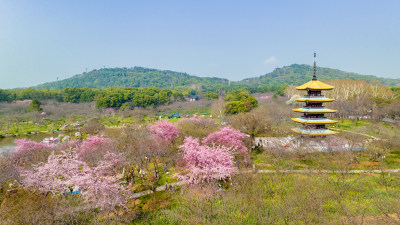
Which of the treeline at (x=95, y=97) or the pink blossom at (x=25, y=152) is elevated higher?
the treeline at (x=95, y=97)

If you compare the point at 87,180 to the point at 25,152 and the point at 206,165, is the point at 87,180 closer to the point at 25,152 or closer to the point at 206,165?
the point at 206,165

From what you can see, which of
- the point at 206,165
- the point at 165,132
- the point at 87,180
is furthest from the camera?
the point at 165,132

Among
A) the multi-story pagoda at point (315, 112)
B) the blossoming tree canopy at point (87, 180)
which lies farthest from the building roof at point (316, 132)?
the blossoming tree canopy at point (87, 180)

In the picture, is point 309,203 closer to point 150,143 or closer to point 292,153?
point 292,153

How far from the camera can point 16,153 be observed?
21.6 metres

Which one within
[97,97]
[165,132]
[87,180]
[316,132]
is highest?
[97,97]

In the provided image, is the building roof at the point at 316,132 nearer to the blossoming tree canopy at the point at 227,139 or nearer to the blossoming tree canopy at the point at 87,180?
the blossoming tree canopy at the point at 227,139

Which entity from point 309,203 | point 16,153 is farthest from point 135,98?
point 309,203

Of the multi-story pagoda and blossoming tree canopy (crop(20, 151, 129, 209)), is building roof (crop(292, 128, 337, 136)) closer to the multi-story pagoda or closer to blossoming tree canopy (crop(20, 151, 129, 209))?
the multi-story pagoda

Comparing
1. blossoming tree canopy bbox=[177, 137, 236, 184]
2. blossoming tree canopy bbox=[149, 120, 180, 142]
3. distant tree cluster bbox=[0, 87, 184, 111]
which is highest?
distant tree cluster bbox=[0, 87, 184, 111]

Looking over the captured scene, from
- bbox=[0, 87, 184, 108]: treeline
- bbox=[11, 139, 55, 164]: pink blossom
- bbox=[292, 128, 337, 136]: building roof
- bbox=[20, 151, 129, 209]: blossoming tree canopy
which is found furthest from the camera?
bbox=[0, 87, 184, 108]: treeline

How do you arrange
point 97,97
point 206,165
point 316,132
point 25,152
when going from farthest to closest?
point 97,97
point 316,132
point 25,152
point 206,165

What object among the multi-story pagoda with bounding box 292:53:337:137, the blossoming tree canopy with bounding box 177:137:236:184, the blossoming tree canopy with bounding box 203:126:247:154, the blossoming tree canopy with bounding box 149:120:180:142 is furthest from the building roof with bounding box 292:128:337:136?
the blossoming tree canopy with bounding box 149:120:180:142

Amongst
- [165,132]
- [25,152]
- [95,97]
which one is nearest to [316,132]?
[165,132]
